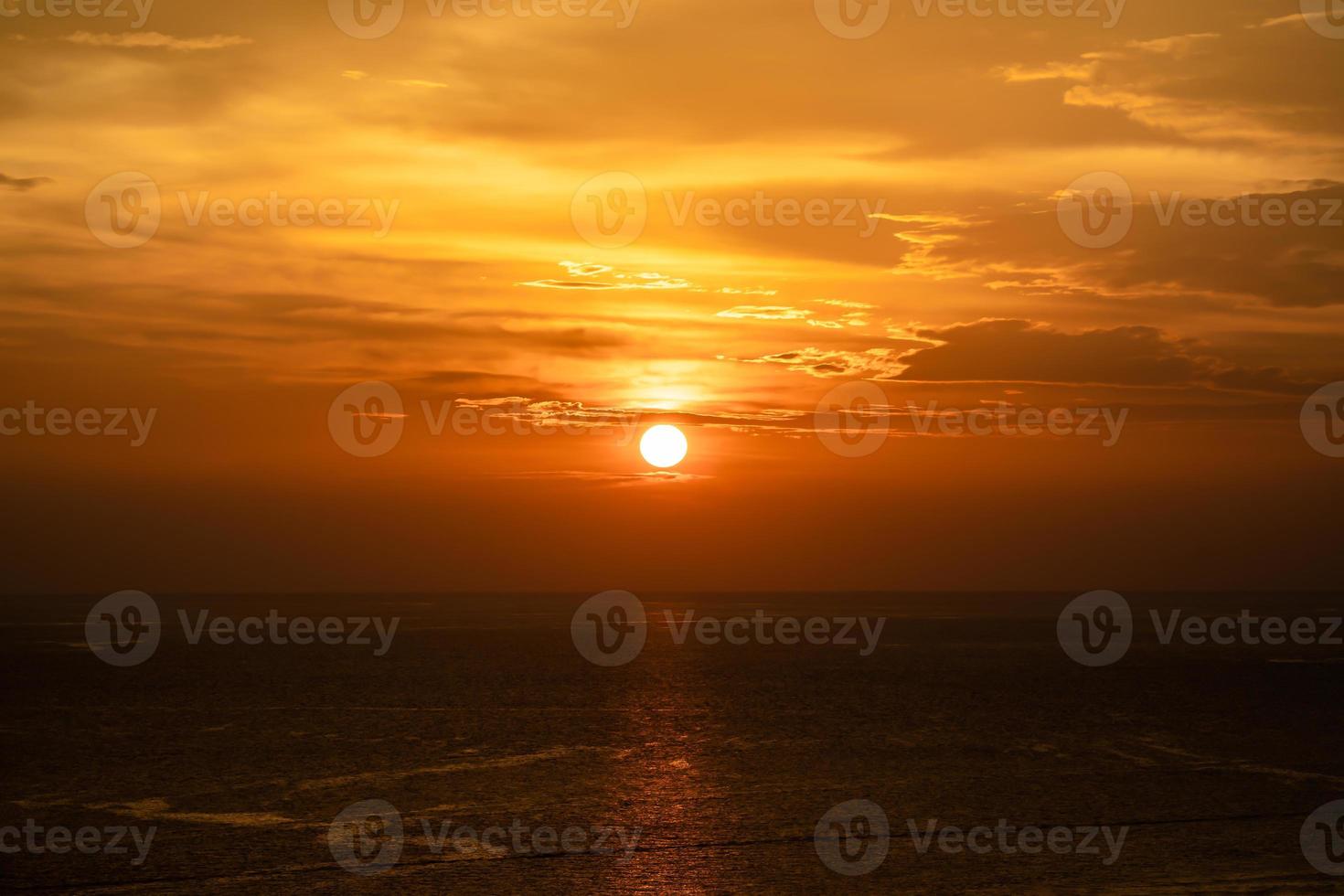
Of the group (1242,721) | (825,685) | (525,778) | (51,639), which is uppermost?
(51,639)

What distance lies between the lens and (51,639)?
105875 mm

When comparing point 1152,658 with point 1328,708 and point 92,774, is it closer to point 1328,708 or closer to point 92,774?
point 1328,708

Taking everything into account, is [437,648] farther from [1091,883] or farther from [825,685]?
[1091,883]

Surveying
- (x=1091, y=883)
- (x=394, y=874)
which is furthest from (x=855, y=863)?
(x=394, y=874)

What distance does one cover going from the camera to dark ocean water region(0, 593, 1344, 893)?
17391 millimetres

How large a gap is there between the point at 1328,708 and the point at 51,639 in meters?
99.6

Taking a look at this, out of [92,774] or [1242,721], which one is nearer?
[92,774]

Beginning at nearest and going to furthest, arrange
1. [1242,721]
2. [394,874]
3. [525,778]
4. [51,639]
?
[394,874] → [525,778] → [1242,721] → [51,639]

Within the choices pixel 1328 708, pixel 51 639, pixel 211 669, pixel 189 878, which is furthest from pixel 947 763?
pixel 51 639

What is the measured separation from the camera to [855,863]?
709 inches

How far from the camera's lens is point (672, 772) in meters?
26.8

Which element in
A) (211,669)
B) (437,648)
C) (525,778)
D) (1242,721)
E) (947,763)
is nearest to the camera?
(525,778)

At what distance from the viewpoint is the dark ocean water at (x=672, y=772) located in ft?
57.1

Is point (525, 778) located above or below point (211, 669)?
below
